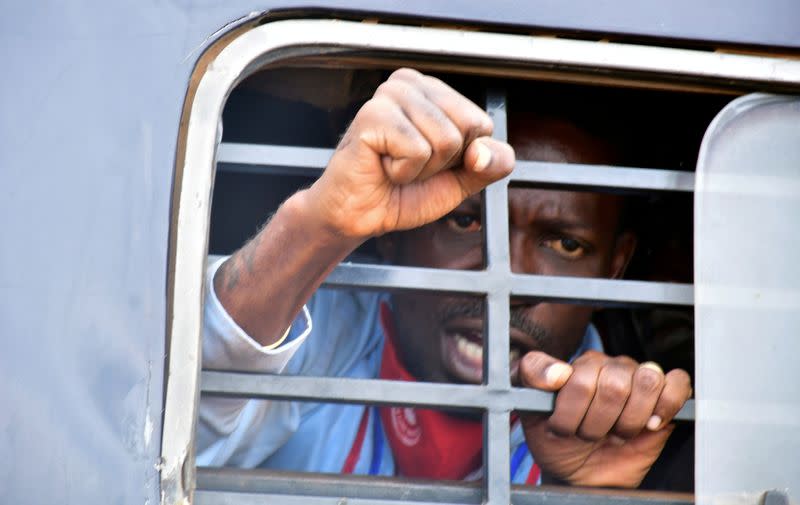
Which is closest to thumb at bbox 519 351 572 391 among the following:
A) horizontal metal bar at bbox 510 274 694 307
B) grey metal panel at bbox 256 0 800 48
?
horizontal metal bar at bbox 510 274 694 307

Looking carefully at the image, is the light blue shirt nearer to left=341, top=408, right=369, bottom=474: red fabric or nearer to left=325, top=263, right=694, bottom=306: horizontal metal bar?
left=341, top=408, right=369, bottom=474: red fabric

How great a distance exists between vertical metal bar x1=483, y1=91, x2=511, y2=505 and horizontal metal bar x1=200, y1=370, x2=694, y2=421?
2cm

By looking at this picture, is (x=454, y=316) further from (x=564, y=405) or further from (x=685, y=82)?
(x=685, y=82)

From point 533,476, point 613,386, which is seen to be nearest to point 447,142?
point 613,386

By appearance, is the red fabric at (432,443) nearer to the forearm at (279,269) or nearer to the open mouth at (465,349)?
the open mouth at (465,349)

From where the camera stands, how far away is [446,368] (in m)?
2.14

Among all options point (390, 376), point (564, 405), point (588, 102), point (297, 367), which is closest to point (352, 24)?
point (564, 405)

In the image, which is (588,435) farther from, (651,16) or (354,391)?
(651,16)

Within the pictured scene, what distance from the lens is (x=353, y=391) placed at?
4.05 feet

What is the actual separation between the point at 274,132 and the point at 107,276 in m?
0.96

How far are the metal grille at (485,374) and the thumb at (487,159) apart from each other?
19 cm

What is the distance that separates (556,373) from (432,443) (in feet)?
2.75

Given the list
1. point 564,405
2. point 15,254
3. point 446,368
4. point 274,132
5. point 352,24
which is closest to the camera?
point 15,254

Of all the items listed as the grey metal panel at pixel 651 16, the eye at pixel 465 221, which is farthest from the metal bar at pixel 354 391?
the eye at pixel 465 221
